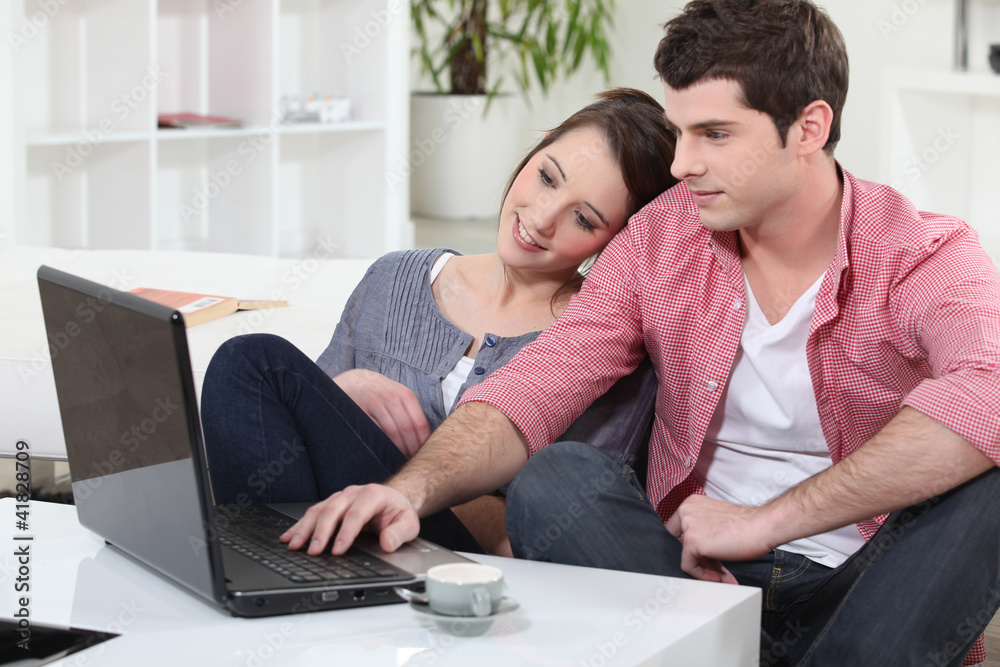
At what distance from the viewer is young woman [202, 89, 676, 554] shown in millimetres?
1247

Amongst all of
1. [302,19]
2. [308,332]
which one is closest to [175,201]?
[302,19]

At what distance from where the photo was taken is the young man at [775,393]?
112cm

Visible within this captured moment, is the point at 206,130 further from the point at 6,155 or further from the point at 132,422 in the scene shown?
the point at 132,422

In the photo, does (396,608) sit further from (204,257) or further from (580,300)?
(204,257)

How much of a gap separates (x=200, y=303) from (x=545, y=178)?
2.60 feet

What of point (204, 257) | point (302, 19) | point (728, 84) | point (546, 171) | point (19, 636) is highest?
point (302, 19)

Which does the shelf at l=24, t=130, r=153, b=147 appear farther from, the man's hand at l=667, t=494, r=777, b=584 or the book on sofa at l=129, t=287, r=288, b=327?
the man's hand at l=667, t=494, r=777, b=584

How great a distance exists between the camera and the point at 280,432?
1.26 meters

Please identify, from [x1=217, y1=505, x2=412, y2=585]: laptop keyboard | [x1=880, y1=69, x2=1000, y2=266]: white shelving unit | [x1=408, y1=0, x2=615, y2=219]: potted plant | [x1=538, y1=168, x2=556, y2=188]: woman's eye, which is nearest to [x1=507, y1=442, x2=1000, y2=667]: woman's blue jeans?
[x1=217, y1=505, x2=412, y2=585]: laptop keyboard

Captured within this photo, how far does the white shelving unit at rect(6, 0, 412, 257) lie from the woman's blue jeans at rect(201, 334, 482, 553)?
6.90 feet

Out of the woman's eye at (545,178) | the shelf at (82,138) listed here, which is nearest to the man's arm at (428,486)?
the woman's eye at (545,178)

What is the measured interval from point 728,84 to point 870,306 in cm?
31

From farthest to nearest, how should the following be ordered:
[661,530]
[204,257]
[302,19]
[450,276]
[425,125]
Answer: [425,125] < [302,19] < [204,257] < [450,276] < [661,530]

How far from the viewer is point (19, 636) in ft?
3.20
